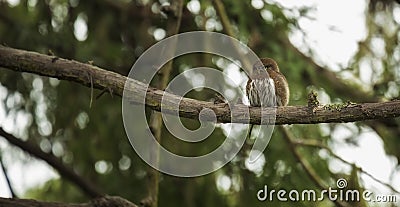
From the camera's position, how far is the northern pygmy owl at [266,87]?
8.20ft

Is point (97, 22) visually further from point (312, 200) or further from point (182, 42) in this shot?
point (312, 200)

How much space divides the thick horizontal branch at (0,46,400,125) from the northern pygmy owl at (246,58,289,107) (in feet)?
0.47

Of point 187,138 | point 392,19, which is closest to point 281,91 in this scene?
point 187,138

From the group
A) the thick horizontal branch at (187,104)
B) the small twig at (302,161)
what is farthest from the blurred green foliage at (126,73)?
the thick horizontal branch at (187,104)

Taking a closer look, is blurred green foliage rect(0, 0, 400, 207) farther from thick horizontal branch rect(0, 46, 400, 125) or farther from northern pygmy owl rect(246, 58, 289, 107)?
thick horizontal branch rect(0, 46, 400, 125)

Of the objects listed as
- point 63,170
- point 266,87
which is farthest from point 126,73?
point 266,87

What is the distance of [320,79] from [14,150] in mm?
1695

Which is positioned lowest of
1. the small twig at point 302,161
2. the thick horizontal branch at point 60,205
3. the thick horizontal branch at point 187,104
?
the thick horizontal branch at point 60,205

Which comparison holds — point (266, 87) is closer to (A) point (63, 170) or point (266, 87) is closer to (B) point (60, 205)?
(B) point (60, 205)

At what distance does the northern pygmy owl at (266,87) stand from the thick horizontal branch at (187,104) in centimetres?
14

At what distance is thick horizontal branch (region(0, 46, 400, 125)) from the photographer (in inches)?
86.5

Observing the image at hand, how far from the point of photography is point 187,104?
236 centimetres

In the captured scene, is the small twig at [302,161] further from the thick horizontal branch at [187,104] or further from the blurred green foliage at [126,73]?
the thick horizontal branch at [187,104]

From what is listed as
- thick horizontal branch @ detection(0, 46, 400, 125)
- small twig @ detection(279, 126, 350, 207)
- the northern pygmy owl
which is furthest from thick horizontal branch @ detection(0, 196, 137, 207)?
small twig @ detection(279, 126, 350, 207)
